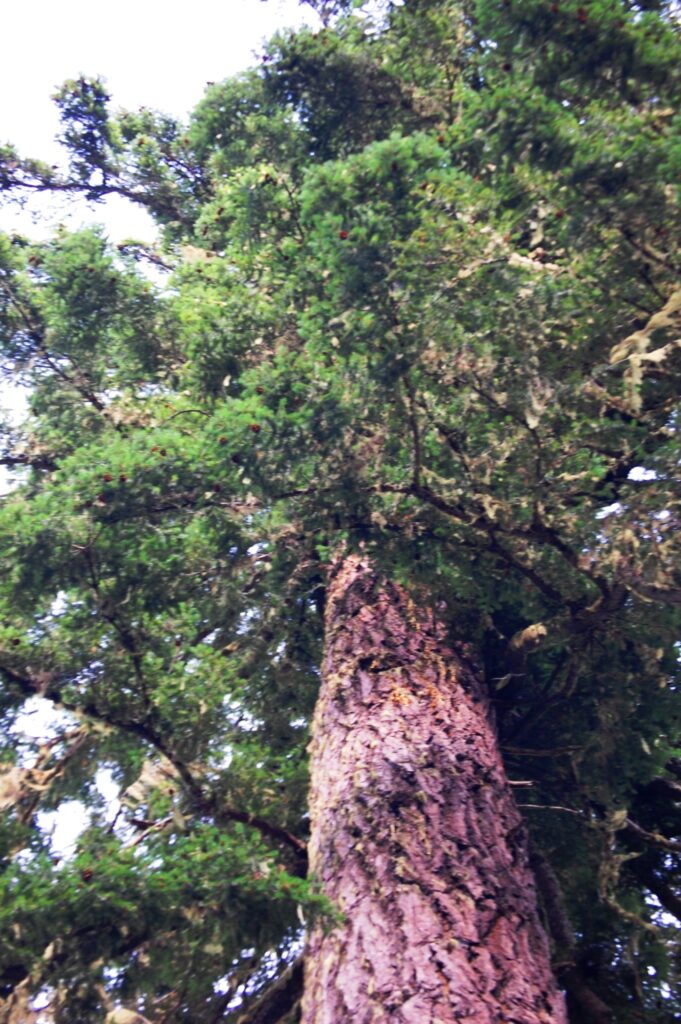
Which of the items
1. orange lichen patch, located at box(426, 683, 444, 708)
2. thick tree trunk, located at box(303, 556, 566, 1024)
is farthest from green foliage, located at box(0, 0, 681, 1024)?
orange lichen patch, located at box(426, 683, 444, 708)

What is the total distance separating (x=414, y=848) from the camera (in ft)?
15.7

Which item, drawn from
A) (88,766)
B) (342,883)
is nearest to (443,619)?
(342,883)

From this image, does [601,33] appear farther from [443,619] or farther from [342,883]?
[342,883]

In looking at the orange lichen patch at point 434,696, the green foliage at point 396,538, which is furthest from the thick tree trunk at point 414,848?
the green foliage at point 396,538

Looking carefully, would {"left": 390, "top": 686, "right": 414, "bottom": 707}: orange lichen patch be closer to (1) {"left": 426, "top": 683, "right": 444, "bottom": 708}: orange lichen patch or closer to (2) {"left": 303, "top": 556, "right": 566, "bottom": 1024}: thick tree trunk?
(2) {"left": 303, "top": 556, "right": 566, "bottom": 1024}: thick tree trunk

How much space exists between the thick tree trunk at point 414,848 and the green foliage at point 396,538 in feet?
1.09

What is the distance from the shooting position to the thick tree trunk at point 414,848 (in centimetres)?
415

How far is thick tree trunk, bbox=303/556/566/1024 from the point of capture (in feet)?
13.6

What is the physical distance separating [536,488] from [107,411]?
4.88 meters

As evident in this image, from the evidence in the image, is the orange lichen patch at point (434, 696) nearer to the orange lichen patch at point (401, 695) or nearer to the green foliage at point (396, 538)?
the orange lichen patch at point (401, 695)

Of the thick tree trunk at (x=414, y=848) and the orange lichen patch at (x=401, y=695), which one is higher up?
the orange lichen patch at (x=401, y=695)

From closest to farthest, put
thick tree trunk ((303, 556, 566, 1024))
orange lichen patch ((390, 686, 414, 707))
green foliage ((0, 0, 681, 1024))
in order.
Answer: thick tree trunk ((303, 556, 566, 1024))
green foliage ((0, 0, 681, 1024))
orange lichen patch ((390, 686, 414, 707))

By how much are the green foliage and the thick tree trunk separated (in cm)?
33

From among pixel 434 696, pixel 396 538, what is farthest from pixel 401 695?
pixel 396 538
